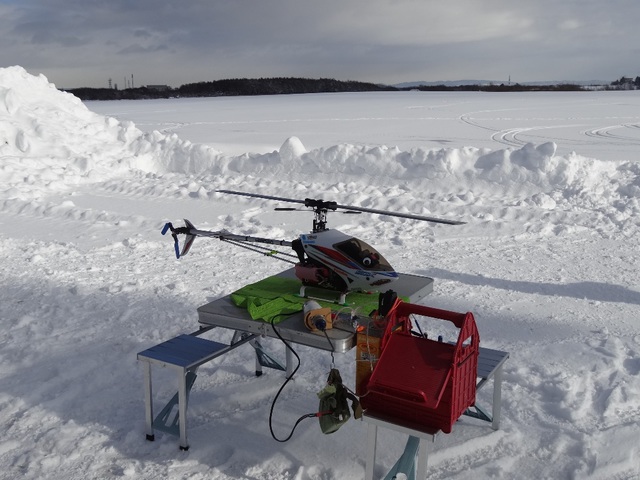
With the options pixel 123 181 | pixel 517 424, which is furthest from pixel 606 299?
pixel 123 181

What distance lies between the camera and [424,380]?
2781mm

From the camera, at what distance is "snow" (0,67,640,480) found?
11.7 ft

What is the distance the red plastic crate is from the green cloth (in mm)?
592

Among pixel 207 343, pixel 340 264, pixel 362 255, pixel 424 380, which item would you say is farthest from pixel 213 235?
pixel 424 380

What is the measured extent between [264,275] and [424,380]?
383 centimetres

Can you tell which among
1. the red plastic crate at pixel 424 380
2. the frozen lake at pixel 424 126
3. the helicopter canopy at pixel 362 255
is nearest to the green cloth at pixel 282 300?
the helicopter canopy at pixel 362 255

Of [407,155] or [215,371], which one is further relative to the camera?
[407,155]

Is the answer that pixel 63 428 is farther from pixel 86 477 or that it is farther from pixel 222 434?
pixel 222 434

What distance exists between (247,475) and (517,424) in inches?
64.9

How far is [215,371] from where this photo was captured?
15.0 feet

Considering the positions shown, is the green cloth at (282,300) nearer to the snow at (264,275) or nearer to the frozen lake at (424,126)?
the snow at (264,275)

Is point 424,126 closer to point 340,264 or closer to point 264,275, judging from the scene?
point 264,275

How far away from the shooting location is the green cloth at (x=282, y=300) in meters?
3.50

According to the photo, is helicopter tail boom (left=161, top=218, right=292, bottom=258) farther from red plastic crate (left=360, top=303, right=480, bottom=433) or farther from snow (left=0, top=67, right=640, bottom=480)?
red plastic crate (left=360, top=303, right=480, bottom=433)
